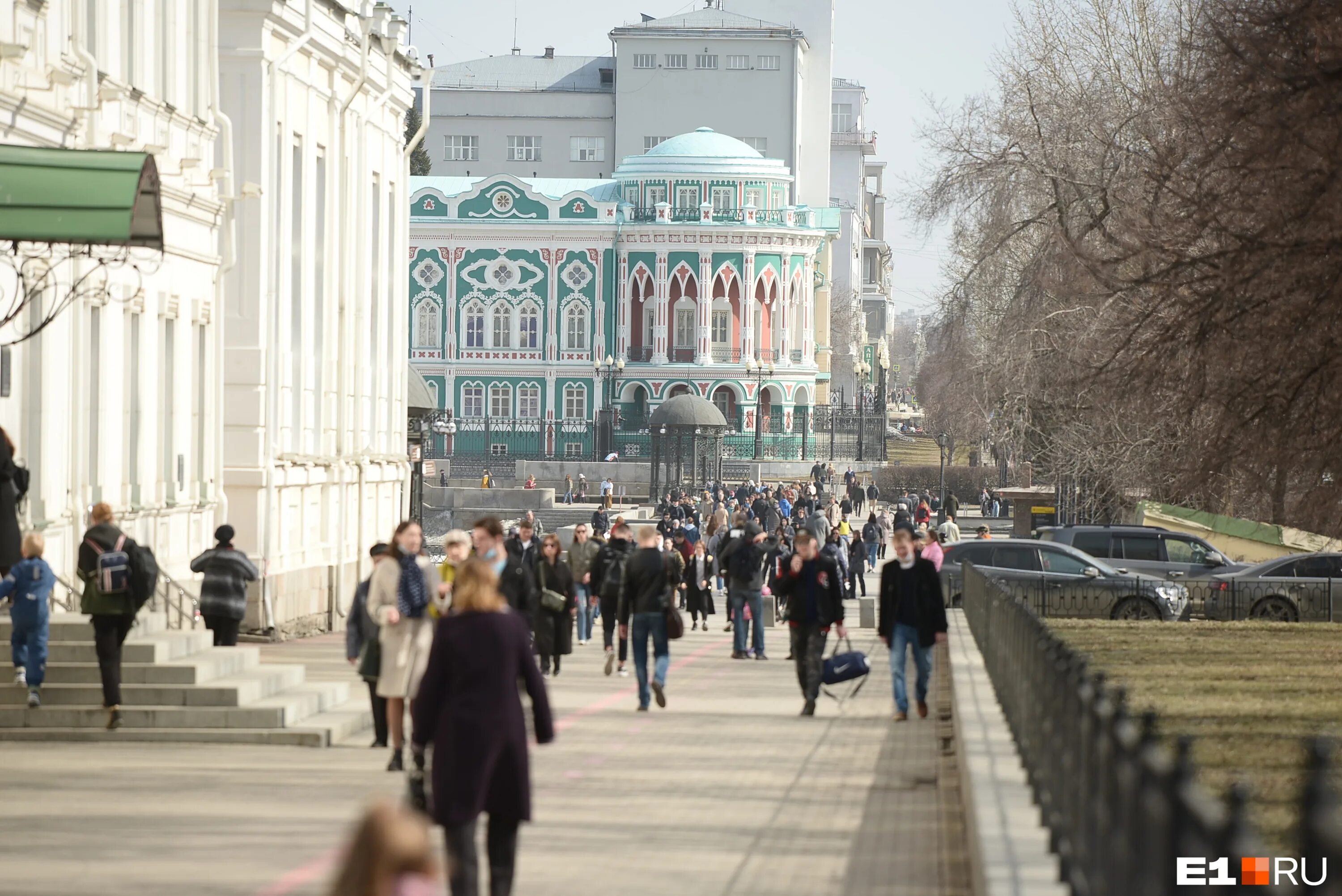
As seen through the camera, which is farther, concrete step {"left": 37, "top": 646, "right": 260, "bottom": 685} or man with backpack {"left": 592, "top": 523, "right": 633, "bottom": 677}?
man with backpack {"left": 592, "top": 523, "right": 633, "bottom": 677}

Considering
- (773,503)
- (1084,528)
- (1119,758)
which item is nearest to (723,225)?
(773,503)

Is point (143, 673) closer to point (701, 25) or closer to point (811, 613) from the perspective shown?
point (811, 613)

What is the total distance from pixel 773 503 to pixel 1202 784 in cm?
4606

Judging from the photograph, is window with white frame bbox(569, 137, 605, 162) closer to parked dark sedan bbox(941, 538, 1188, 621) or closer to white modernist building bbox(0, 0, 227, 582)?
parked dark sedan bbox(941, 538, 1188, 621)

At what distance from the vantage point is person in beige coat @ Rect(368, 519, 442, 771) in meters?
13.4

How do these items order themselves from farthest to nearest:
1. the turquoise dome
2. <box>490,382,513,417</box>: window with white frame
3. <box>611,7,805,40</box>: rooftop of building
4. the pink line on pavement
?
<box>611,7,805,40</box>: rooftop of building < the turquoise dome < <box>490,382,513,417</box>: window with white frame < the pink line on pavement

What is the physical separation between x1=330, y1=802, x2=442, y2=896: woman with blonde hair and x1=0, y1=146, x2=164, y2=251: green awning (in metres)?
12.3

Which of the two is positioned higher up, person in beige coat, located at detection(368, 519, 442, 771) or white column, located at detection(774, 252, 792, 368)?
white column, located at detection(774, 252, 792, 368)

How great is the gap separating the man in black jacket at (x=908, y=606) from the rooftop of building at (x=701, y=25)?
100778 mm

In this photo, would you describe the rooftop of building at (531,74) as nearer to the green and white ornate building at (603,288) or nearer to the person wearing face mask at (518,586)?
the green and white ornate building at (603,288)

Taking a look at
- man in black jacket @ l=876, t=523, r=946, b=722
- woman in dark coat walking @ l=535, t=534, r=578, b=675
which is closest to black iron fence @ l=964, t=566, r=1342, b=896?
man in black jacket @ l=876, t=523, r=946, b=722

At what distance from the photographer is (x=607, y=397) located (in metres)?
94.0

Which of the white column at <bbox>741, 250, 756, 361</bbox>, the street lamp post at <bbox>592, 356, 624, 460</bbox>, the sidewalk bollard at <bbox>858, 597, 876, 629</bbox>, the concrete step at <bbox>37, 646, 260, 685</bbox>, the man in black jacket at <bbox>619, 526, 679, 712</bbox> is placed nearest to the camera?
the concrete step at <bbox>37, 646, 260, 685</bbox>

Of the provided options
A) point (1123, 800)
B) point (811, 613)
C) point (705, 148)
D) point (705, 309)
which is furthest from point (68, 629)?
point (705, 148)
